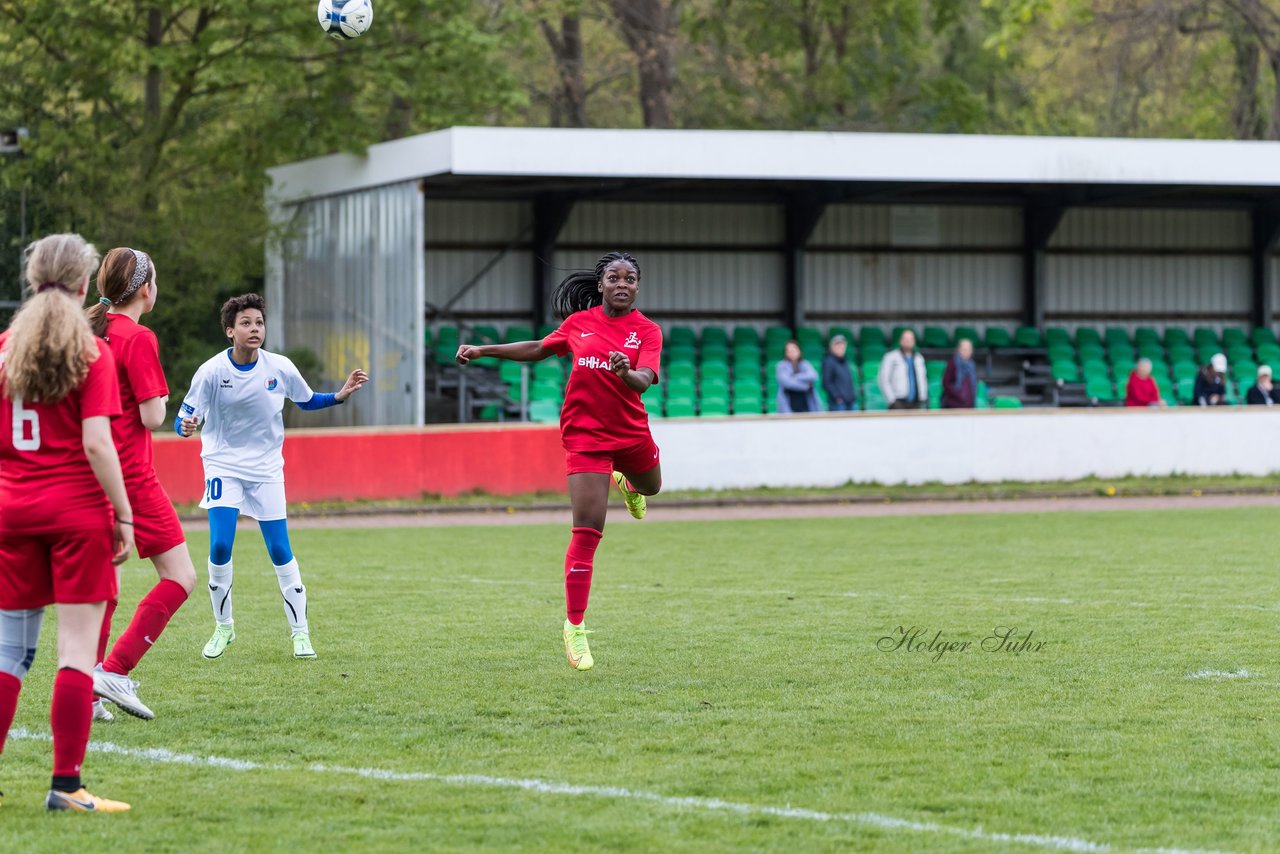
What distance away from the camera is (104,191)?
27.1 m

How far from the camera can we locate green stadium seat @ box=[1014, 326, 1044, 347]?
29906 millimetres

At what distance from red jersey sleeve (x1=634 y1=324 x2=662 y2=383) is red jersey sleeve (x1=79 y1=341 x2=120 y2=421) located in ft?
10.7

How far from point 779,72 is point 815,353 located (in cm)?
1431

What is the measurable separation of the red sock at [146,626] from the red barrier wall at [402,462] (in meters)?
11.9

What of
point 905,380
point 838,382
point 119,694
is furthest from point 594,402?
point 905,380

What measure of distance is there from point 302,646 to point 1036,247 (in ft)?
78.7

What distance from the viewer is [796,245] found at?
97.7 ft

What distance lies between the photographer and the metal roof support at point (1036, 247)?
30.5m

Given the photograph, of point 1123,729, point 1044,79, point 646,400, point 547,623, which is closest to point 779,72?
point 1044,79

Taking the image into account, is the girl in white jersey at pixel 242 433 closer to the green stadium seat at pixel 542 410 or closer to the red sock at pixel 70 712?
the red sock at pixel 70 712

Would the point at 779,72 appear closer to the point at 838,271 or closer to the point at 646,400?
the point at 838,271

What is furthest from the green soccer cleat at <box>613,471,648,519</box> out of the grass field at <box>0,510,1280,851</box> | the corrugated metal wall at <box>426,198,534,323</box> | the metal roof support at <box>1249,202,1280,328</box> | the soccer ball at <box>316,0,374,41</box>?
the metal roof support at <box>1249,202,1280,328</box>

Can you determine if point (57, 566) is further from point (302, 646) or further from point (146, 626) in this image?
point (302, 646)

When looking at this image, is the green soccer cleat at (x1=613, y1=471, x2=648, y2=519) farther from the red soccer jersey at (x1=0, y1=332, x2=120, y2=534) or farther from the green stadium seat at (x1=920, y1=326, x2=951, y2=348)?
the green stadium seat at (x1=920, y1=326, x2=951, y2=348)
